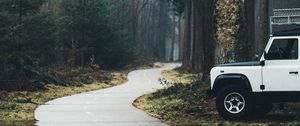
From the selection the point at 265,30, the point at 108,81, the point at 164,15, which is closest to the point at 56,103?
the point at 265,30

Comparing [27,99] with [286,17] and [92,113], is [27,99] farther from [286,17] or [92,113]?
[286,17]

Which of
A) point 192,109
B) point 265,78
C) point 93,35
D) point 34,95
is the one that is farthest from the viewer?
point 93,35

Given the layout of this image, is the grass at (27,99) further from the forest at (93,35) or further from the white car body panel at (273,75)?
the white car body panel at (273,75)

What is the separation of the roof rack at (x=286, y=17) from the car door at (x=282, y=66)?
2.54 feet

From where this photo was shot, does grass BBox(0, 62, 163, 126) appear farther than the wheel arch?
Yes

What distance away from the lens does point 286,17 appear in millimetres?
14281

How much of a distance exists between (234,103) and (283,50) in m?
1.94

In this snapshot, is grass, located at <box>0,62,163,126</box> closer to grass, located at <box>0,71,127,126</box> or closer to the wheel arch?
grass, located at <box>0,71,127,126</box>

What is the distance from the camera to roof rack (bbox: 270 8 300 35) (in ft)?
46.4

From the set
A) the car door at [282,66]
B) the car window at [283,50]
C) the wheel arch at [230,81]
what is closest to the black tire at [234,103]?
the wheel arch at [230,81]

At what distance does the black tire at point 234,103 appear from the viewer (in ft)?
45.6

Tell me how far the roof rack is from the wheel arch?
1.62 metres

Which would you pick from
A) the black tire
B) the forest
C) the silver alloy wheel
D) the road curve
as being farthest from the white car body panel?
the forest

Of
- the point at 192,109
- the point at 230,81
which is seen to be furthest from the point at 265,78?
the point at 192,109
